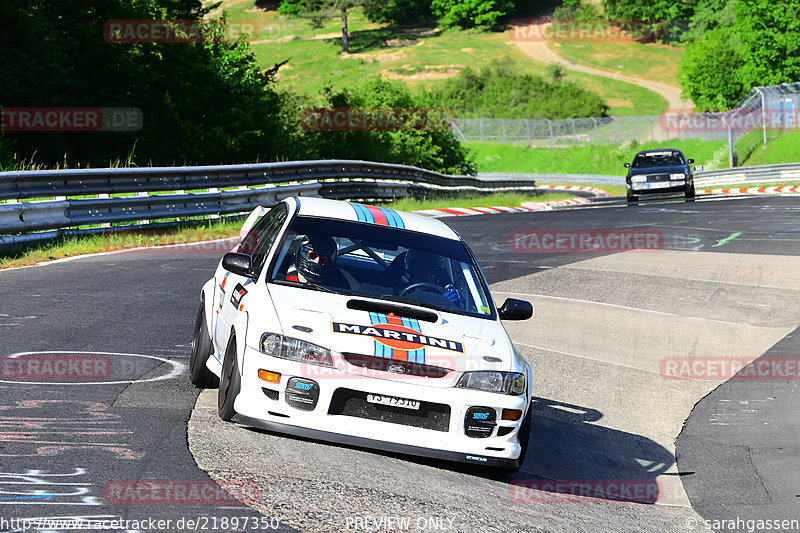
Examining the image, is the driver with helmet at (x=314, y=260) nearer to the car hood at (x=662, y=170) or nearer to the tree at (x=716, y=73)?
the car hood at (x=662, y=170)

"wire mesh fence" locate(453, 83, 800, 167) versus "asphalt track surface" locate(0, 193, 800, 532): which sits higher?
"asphalt track surface" locate(0, 193, 800, 532)

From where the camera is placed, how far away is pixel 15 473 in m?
5.11

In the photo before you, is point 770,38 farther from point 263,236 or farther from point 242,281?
point 242,281

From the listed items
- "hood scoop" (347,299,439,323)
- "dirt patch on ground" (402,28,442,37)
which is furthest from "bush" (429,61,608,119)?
"hood scoop" (347,299,439,323)

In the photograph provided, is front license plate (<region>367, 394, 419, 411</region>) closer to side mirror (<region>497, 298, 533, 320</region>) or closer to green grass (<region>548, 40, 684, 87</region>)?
side mirror (<region>497, 298, 533, 320</region>)

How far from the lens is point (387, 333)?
20.4 ft

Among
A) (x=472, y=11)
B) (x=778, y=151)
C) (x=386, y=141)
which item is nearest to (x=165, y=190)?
(x=386, y=141)

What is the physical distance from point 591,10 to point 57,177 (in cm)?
11945

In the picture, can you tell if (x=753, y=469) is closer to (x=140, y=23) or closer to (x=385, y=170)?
(x=385, y=170)

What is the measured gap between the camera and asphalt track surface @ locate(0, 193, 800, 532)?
5.13 m

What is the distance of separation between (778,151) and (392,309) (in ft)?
170

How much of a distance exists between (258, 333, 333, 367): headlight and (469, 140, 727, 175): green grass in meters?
54.5

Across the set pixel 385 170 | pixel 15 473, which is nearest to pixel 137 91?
pixel 385 170

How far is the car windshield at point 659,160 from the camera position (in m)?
31.3
